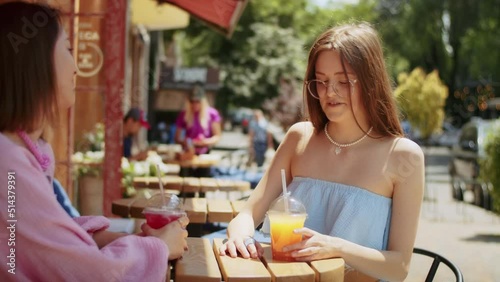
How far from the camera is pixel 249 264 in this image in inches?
85.9

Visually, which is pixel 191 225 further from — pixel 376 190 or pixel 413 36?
pixel 413 36

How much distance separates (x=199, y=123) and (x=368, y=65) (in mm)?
6382

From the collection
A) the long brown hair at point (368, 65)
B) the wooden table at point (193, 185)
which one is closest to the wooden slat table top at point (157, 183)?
the wooden table at point (193, 185)

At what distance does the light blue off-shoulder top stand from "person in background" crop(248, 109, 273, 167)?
1611cm

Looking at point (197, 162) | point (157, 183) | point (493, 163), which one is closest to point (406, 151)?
point (157, 183)

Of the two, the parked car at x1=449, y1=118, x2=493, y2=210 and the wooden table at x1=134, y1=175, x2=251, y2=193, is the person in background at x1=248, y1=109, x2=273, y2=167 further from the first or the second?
the wooden table at x1=134, y1=175, x2=251, y2=193

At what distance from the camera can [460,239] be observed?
364 inches

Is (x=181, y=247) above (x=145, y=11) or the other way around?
the other way around

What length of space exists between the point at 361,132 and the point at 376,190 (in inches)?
10.5

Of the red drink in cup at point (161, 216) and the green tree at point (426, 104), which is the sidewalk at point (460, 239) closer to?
the green tree at point (426, 104)

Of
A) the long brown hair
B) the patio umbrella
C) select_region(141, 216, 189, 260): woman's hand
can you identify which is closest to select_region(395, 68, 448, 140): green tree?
the patio umbrella

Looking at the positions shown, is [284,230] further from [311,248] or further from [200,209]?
[200,209]

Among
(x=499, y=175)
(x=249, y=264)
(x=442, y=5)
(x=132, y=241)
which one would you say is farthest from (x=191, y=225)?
(x=442, y=5)

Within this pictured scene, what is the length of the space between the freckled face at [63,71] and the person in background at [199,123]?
694 cm
